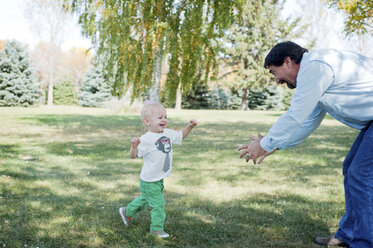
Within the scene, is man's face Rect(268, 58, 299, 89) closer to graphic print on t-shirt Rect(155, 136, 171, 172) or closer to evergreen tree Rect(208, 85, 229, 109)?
graphic print on t-shirt Rect(155, 136, 171, 172)

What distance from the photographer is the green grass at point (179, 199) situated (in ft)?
10.5

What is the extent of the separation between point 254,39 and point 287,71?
33.1 metres

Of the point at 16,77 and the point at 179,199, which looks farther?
the point at 16,77

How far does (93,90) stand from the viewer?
35.8 meters

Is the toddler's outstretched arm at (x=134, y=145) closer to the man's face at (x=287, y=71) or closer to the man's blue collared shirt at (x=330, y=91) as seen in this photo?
the man's blue collared shirt at (x=330, y=91)

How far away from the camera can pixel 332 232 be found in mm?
3424

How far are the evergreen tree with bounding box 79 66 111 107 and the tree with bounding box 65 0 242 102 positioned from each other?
26.0 metres

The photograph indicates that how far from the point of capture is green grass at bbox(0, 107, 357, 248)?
3.21 meters

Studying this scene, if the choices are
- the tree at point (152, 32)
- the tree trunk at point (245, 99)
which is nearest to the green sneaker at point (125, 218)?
the tree at point (152, 32)

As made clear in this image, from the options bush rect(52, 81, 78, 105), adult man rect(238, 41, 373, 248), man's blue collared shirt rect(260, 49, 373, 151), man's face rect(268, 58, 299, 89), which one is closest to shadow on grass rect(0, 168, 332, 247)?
adult man rect(238, 41, 373, 248)

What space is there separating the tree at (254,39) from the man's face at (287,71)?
105 ft

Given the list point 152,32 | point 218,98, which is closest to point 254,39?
point 218,98

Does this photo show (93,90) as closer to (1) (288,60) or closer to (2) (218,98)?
(2) (218,98)

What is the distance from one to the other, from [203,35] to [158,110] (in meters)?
7.44
